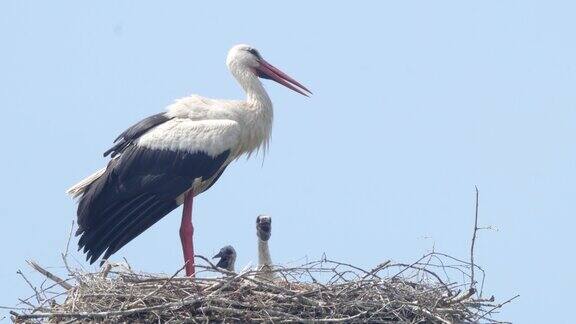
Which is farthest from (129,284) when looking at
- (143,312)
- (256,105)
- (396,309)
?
(256,105)

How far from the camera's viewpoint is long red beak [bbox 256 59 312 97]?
14.3 metres

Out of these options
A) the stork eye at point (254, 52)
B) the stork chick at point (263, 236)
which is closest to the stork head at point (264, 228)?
the stork chick at point (263, 236)

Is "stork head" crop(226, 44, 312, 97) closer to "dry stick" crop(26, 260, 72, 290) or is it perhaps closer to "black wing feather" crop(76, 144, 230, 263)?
"black wing feather" crop(76, 144, 230, 263)

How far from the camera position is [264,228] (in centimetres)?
1333

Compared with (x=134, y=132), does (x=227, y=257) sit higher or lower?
lower

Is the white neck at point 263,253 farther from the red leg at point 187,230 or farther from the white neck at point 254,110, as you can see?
the white neck at point 254,110

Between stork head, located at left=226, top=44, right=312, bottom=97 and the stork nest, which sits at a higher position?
stork head, located at left=226, top=44, right=312, bottom=97

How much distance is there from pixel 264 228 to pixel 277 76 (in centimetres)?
159

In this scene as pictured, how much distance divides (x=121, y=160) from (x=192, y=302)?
2.66 meters

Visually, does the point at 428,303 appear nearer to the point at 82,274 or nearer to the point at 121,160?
the point at 82,274

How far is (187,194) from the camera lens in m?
13.8

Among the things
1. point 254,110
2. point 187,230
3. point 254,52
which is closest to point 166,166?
point 187,230

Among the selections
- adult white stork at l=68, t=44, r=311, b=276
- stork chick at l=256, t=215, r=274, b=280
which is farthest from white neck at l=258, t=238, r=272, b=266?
adult white stork at l=68, t=44, r=311, b=276

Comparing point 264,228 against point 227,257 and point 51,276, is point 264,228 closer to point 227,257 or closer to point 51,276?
point 227,257
